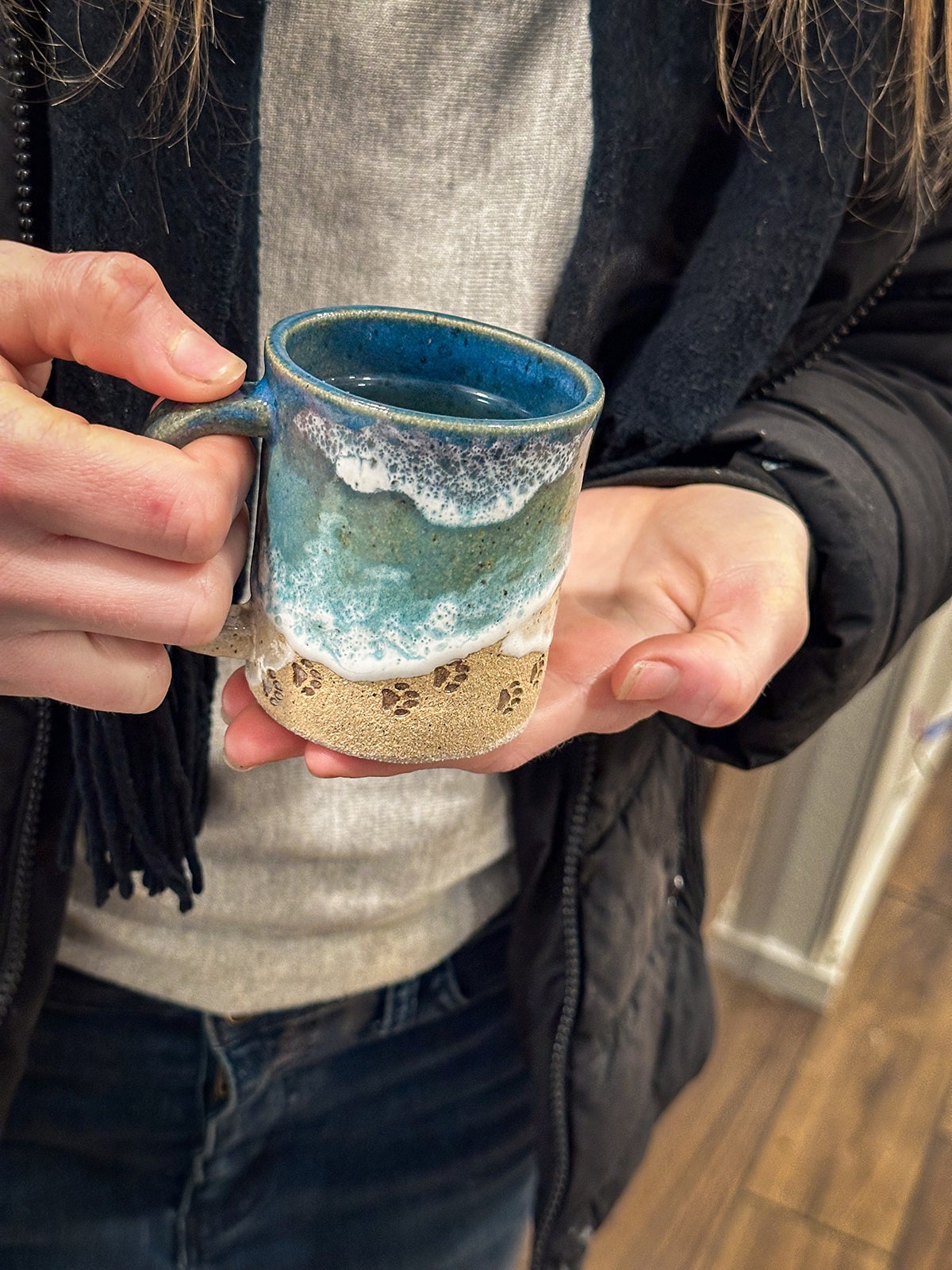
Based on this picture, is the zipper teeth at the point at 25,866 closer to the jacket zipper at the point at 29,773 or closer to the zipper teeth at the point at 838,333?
the jacket zipper at the point at 29,773

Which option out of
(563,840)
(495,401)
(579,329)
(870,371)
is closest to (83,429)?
(495,401)

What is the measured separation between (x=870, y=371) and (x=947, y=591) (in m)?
0.19

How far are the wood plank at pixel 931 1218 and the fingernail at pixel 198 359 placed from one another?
5.62ft

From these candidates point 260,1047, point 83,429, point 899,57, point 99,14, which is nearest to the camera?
point 83,429

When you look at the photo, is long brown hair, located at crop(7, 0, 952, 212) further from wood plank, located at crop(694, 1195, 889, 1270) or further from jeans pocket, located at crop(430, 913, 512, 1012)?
wood plank, located at crop(694, 1195, 889, 1270)

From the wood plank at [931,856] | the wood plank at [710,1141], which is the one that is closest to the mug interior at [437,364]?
the wood plank at [710,1141]

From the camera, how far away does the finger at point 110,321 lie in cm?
46

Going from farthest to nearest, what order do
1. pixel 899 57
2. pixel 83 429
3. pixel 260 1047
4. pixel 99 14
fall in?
pixel 260 1047, pixel 899 57, pixel 99 14, pixel 83 429

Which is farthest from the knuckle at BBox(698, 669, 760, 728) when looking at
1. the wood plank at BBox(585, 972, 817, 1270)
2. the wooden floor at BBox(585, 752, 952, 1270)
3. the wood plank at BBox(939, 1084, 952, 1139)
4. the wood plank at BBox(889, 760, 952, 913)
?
the wood plank at BBox(889, 760, 952, 913)

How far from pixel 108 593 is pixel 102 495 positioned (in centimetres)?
5

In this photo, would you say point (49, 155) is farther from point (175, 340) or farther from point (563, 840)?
point (563, 840)

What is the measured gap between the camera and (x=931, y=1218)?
5.47 ft

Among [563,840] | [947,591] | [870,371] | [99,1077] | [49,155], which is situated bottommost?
[99,1077]

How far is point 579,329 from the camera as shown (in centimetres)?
73
